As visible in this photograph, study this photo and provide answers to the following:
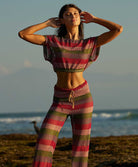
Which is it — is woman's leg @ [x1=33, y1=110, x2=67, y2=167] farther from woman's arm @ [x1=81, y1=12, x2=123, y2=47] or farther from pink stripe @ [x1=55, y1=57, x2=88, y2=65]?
woman's arm @ [x1=81, y1=12, x2=123, y2=47]

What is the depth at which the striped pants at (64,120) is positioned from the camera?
5.09m

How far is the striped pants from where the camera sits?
509 cm

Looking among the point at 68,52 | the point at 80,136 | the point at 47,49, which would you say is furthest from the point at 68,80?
the point at 80,136

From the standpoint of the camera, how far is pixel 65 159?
30.6 ft

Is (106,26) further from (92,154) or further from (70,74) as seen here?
(92,154)

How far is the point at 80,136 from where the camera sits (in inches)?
212

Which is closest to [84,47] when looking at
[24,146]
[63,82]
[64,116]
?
[63,82]

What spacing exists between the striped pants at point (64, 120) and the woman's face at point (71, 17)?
90 centimetres

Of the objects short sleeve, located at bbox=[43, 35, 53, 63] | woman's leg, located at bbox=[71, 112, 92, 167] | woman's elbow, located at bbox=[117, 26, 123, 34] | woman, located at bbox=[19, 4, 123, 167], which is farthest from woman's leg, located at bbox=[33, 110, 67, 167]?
woman's elbow, located at bbox=[117, 26, 123, 34]

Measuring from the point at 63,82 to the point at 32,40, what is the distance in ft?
2.49

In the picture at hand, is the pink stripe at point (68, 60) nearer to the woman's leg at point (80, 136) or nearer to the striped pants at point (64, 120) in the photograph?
the striped pants at point (64, 120)

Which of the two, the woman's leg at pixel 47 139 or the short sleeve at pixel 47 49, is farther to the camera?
the short sleeve at pixel 47 49

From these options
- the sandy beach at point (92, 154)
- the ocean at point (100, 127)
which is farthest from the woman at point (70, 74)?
the ocean at point (100, 127)

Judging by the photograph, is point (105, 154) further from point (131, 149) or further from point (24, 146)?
point (24, 146)
